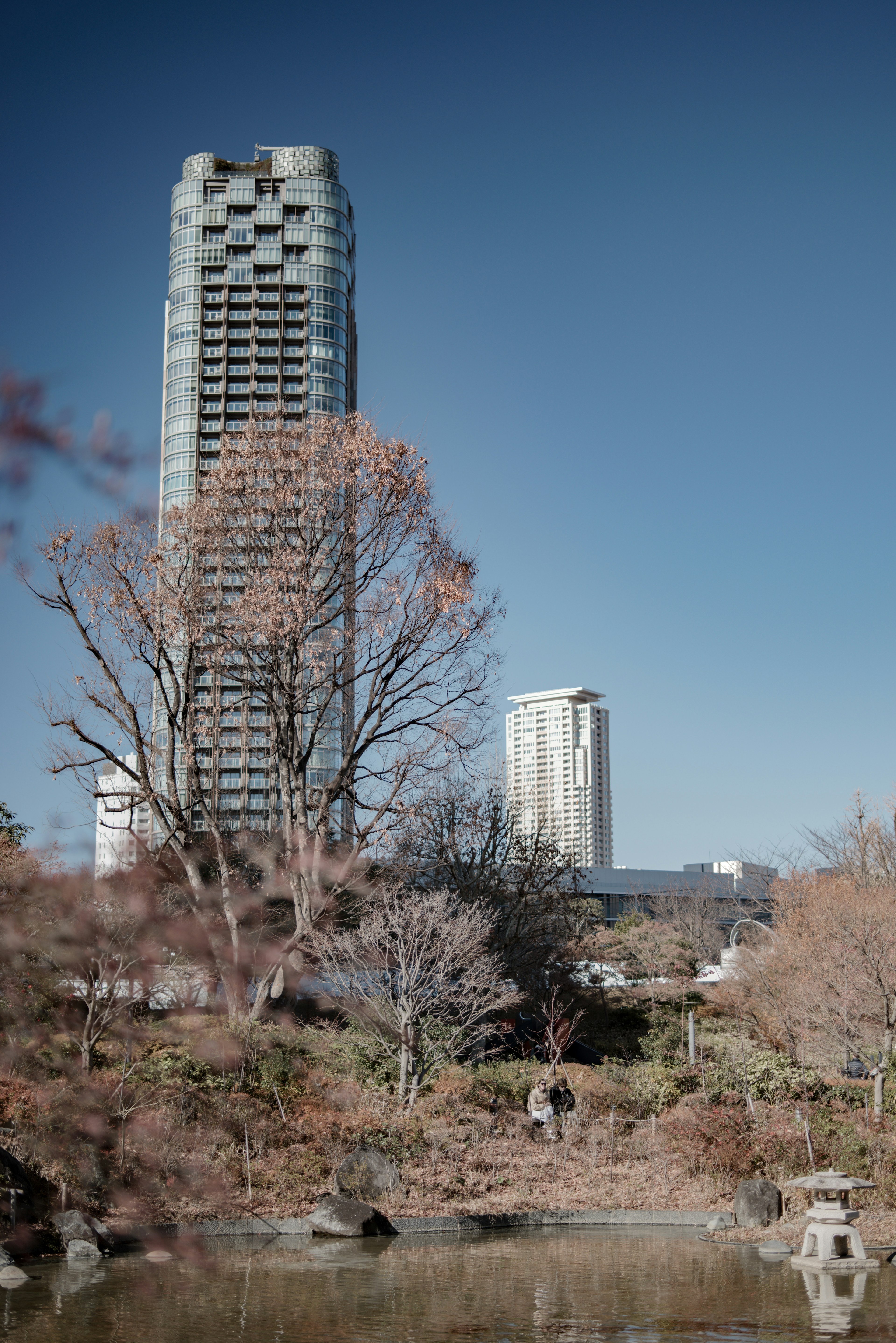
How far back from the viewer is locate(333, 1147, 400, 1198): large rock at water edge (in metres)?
15.9

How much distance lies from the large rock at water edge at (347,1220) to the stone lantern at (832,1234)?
5195 mm

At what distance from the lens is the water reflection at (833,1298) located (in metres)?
9.61

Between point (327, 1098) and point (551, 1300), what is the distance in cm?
886

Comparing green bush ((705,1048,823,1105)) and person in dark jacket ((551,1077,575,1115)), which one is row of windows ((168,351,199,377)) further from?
green bush ((705,1048,823,1105))

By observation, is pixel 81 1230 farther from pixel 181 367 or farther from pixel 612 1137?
pixel 181 367

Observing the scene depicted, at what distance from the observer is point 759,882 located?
48938 millimetres

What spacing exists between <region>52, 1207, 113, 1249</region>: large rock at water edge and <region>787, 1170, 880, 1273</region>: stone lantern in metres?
7.91

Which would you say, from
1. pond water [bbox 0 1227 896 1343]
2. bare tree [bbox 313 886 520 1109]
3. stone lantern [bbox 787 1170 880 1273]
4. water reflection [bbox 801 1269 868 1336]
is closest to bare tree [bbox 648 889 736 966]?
bare tree [bbox 313 886 520 1109]

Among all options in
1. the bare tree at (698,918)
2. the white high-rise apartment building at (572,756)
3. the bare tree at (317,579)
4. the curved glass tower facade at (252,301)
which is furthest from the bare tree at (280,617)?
the white high-rise apartment building at (572,756)

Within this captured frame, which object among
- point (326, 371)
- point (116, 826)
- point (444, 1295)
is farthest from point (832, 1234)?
point (326, 371)

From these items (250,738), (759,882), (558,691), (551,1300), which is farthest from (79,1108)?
(558,691)

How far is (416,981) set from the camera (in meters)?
19.7

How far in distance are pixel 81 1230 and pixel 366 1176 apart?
4190 mm

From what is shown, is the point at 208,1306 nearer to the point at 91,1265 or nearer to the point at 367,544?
the point at 91,1265
